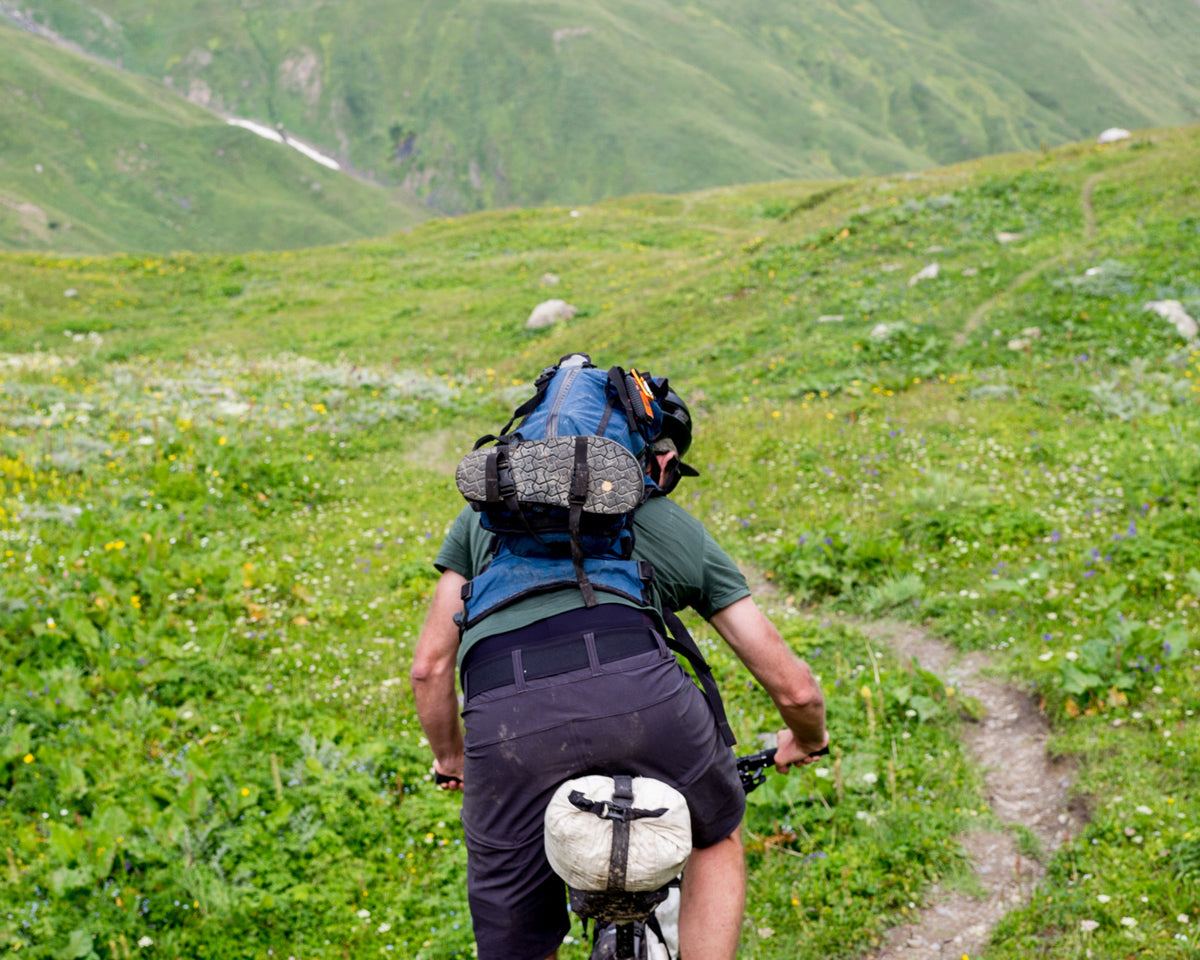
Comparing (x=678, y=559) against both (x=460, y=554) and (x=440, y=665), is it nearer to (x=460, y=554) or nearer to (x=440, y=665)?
(x=460, y=554)

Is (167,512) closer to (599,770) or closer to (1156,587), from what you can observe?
(599,770)

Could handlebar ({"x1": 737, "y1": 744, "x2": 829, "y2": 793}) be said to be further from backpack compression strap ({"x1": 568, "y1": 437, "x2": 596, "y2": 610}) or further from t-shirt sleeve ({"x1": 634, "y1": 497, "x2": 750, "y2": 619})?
backpack compression strap ({"x1": 568, "y1": 437, "x2": 596, "y2": 610})

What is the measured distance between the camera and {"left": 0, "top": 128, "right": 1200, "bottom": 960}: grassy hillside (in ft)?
17.4

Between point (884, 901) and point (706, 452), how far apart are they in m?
8.63

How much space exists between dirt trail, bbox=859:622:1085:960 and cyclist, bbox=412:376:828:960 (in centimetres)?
215

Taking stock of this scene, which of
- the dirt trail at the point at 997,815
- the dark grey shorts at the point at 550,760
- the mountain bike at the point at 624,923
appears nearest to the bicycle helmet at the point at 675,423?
the dark grey shorts at the point at 550,760

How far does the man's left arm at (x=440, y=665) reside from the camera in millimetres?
3645

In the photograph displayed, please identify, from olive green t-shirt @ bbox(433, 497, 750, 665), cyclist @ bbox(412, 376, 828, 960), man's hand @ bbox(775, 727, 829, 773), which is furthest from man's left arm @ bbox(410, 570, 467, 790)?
man's hand @ bbox(775, 727, 829, 773)

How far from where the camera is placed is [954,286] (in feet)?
61.1

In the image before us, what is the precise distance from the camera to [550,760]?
302 centimetres

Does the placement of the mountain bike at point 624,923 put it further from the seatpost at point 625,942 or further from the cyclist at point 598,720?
the cyclist at point 598,720

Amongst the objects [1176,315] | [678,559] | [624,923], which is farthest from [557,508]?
[1176,315]

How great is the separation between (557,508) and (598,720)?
0.77m

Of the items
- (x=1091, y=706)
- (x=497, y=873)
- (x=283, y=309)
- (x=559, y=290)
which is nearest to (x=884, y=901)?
(x=1091, y=706)
